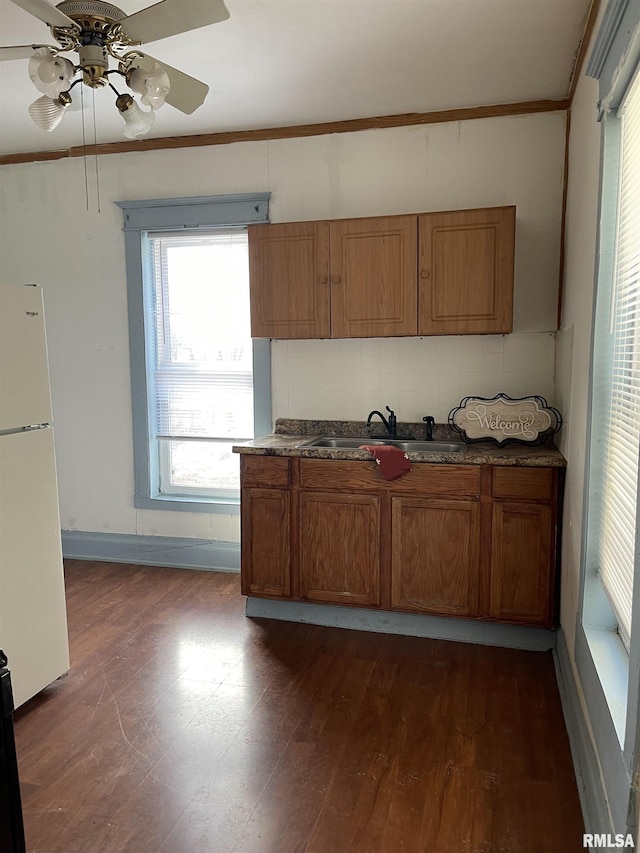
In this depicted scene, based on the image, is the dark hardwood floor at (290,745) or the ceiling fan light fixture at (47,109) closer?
the dark hardwood floor at (290,745)

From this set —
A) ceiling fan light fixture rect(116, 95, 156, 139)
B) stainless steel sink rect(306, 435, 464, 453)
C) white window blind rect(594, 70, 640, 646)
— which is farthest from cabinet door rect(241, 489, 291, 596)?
ceiling fan light fixture rect(116, 95, 156, 139)

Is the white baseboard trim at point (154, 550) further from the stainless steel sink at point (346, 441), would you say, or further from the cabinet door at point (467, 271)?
the cabinet door at point (467, 271)

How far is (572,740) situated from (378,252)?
2436 mm

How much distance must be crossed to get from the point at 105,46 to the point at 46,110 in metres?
0.30

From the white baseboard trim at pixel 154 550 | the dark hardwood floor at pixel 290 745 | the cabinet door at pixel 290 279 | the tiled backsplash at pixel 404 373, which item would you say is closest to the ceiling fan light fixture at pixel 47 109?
the cabinet door at pixel 290 279

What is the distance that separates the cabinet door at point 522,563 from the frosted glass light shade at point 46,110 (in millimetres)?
2455

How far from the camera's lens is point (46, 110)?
2201 mm

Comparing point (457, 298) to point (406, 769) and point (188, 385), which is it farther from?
point (406, 769)

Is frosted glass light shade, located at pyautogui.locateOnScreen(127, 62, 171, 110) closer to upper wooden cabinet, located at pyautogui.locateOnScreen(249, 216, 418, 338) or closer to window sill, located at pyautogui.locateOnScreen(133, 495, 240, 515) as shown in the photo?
upper wooden cabinet, located at pyautogui.locateOnScreen(249, 216, 418, 338)

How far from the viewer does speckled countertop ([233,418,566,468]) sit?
3010mm

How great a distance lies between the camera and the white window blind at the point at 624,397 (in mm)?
1766

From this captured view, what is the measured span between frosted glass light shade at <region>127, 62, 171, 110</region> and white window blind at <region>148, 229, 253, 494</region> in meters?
1.93

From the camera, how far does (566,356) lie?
303cm

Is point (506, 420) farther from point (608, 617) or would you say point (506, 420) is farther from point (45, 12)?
point (45, 12)
